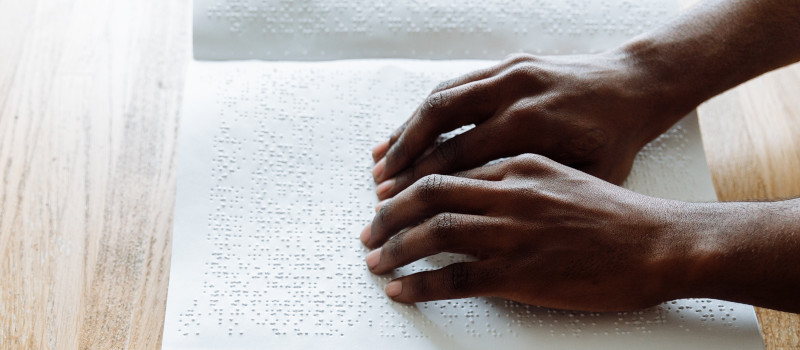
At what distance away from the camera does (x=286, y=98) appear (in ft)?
2.07

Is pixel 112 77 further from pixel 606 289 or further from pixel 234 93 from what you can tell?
pixel 606 289

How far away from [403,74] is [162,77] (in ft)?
0.69

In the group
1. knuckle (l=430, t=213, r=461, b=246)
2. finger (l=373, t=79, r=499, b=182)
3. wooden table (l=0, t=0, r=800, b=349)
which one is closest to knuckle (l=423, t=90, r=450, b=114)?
finger (l=373, t=79, r=499, b=182)

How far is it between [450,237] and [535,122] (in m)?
0.12

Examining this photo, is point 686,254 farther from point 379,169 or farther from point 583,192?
point 379,169

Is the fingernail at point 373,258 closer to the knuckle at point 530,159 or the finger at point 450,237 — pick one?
the finger at point 450,237

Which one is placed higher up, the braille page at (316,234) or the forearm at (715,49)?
the forearm at (715,49)

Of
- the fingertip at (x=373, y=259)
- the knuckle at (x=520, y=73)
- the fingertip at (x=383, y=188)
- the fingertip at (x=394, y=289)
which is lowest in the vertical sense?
the fingertip at (x=394, y=289)

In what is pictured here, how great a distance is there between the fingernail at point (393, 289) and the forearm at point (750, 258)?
20 centimetres

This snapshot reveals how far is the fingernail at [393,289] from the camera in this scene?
538mm

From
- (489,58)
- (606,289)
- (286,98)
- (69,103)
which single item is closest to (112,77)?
(69,103)

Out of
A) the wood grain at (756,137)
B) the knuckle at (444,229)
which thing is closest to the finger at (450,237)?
the knuckle at (444,229)

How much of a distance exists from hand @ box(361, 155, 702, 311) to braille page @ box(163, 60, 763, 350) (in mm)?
22

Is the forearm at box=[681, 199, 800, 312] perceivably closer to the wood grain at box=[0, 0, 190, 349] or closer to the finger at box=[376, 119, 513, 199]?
the finger at box=[376, 119, 513, 199]
